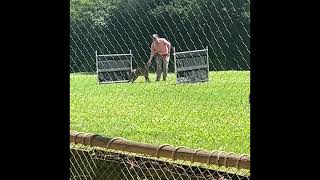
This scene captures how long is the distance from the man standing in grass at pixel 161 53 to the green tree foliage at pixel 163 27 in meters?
0.04

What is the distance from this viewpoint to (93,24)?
7.75 feet

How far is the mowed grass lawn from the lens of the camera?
6.22 feet

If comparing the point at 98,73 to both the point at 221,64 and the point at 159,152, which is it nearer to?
the point at 221,64

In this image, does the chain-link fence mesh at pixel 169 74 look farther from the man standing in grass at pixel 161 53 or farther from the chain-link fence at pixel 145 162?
the chain-link fence at pixel 145 162

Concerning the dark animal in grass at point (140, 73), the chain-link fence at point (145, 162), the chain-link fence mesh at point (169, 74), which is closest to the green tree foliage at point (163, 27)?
the chain-link fence mesh at point (169, 74)

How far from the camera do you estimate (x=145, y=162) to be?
1175 millimetres

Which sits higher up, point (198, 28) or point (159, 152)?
point (198, 28)

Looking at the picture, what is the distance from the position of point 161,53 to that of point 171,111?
285 millimetres

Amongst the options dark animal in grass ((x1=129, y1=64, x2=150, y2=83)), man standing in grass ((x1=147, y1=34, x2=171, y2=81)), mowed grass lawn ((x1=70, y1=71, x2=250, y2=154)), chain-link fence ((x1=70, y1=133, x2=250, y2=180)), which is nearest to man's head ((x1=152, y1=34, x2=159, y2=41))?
man standing in grass ((x1=147, y1=34, x2=171, y2=81))
